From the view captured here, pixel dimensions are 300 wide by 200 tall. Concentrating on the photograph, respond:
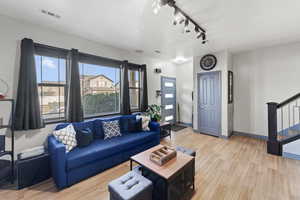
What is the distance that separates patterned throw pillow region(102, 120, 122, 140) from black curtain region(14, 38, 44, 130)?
122 cm

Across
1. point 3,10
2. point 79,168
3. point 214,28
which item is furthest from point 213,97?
point 3,10

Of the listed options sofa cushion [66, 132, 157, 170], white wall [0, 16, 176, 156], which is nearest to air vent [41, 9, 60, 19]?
white wall [0, 16, 176, 156]

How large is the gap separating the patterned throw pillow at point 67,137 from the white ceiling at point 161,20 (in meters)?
2.03

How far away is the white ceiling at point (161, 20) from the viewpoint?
1.99 m

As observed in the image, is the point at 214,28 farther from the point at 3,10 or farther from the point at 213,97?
the point at 3,10

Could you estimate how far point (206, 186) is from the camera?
82.4 inches

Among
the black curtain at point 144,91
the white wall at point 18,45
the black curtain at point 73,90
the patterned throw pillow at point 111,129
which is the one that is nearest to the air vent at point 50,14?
the white wall at point 18,45

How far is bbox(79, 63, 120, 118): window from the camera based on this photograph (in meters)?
3.30

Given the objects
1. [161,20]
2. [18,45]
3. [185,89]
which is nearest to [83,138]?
[18,45]

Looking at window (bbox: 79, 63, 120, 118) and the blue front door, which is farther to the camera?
the blue front door

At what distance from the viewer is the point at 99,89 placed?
3582 millimetres

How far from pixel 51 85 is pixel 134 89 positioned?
2.26 meters

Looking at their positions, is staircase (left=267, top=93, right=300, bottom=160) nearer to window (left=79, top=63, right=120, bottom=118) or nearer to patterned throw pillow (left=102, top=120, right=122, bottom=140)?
patterned throw pillow (left=102, top=120, right=122, bottom=140)

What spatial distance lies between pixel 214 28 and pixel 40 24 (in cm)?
348
